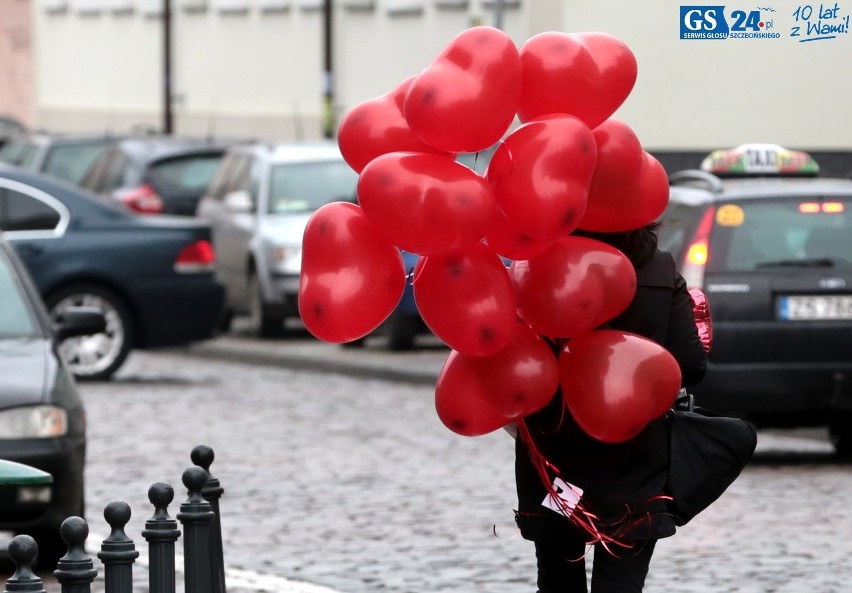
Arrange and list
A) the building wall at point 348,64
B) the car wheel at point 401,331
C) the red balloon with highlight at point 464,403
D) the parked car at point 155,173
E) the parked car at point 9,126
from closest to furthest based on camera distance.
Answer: the red balloon with highlight at point 464,403
the building wall at point 348,64
the car wheel at point 401,331
the parked car at point 155,173
the parked car at point 9,126

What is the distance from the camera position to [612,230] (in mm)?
5742

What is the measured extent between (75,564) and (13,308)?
508 centimetres

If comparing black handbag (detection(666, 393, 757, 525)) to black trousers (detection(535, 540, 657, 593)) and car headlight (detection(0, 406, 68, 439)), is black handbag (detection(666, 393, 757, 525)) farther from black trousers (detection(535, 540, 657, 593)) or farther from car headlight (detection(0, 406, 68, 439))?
car headlight (detection(0, 406, 68, 439))

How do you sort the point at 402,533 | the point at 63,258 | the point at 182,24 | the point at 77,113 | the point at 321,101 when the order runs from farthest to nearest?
1. the point at 77,113
2. the point at 182,24
3. the point at 321,101
4. the point at 63,258
5. the point at 402,533

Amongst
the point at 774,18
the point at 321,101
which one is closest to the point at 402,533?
the point at 774,18

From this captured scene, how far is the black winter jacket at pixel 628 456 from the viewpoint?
5797 millimetres

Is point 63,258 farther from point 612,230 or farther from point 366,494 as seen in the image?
point 612,230

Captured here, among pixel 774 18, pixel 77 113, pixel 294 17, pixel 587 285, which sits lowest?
pixel 77 113

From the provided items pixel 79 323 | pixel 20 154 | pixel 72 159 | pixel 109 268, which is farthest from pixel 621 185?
pixel 20 154

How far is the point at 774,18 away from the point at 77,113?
3973 centimetres

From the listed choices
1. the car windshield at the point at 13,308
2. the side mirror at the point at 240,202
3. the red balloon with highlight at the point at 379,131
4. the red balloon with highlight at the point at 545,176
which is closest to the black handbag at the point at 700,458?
the red balloon with highlight at the point at 545,176

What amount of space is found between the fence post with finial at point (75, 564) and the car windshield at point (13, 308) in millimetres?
4693

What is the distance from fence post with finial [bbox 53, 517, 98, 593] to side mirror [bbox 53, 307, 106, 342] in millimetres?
5232

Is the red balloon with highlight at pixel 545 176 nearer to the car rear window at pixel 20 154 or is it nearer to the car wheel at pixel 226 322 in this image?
the car wheel at pixel 226 322
